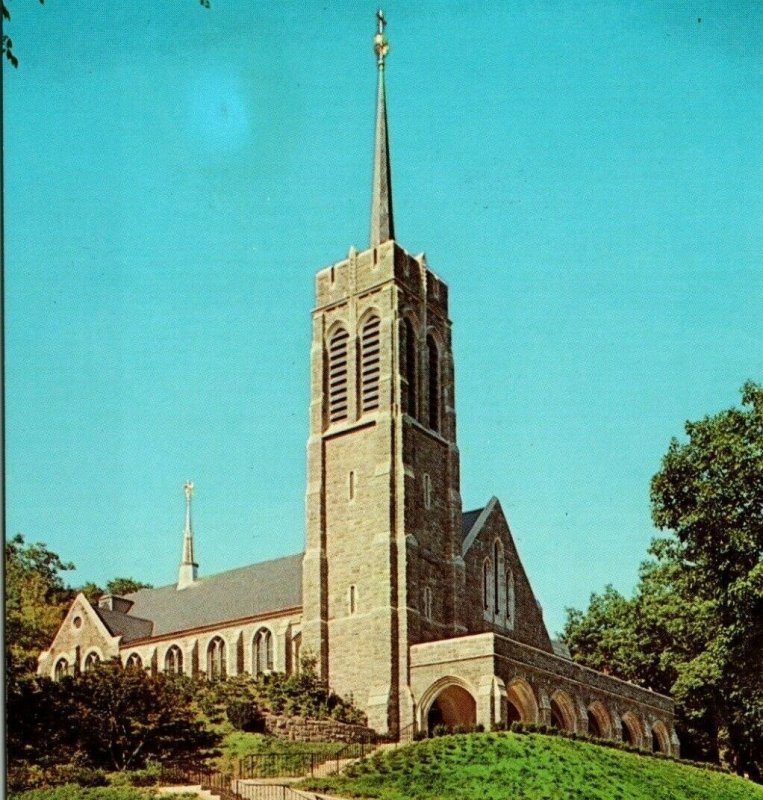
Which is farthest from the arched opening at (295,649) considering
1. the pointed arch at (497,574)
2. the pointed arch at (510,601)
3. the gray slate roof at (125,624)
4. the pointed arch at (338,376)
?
the gray slate roof at (125,624)

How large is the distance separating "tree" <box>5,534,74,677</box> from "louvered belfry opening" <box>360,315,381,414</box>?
17934 millimetres

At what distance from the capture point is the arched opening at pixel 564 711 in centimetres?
4175

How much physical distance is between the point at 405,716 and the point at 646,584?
62.9ft

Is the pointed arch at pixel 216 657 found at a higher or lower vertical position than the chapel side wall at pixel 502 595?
lower

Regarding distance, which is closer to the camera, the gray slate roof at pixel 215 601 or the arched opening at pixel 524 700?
the arched opening at pixel 524 700

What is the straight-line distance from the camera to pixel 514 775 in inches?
1200

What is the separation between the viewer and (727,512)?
36.7 metres

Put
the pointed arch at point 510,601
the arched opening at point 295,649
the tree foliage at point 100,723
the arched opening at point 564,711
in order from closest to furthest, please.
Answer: the tree foliage at point 100,723 → the arched opening at point 564,711 → the arched opening at point 295,649 → the pointed arch at point 510,601

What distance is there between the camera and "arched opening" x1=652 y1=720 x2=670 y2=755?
1864 inches

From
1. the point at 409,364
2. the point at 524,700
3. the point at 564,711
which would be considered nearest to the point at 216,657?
the point at 409,364

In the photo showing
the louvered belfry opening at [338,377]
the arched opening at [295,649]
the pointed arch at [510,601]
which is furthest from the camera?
the pointed arch at [510,601]

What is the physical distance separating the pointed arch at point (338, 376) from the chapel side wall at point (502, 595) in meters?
7.12

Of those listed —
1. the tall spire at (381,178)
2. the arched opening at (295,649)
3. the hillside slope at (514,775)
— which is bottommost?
the hillside slope at (514,775)

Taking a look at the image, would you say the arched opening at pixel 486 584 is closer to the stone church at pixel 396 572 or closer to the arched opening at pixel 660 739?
the stone church at pixel 396 572
